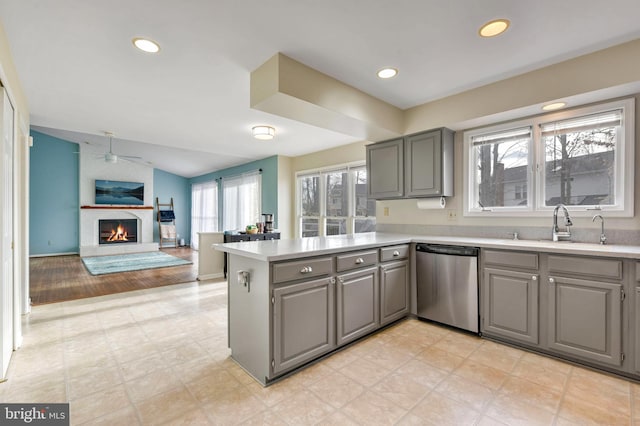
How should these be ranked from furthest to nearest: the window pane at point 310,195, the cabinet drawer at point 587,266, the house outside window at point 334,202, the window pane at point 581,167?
the window pane at point 310,195 < the house outside window at point 334,202 < the window pane at point 581,167 < the cabinet drawer at point 587,266

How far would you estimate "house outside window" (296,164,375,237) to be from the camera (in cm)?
504

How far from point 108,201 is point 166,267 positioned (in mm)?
4130

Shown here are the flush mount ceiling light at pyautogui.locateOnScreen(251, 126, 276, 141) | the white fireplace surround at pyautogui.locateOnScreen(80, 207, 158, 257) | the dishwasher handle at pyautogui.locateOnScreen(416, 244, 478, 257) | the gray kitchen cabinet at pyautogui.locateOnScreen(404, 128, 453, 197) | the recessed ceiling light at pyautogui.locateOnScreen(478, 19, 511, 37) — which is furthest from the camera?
the white fireplace surround at pyautogui.locateOnScreen(80, 207, 158, 257)

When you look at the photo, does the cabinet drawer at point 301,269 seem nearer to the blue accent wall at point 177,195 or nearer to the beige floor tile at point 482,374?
the beige floor tile at point 482,374

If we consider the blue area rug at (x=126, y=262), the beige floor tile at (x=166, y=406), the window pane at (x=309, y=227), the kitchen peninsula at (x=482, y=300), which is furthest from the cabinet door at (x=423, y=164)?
the blue area rug at (x=126, y=262)

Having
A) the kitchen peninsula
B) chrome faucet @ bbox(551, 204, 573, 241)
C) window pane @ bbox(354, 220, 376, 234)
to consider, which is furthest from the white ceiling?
window pane @ bbox(354, 220, 376, 234)

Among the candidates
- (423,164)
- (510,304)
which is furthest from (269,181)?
(510,304)

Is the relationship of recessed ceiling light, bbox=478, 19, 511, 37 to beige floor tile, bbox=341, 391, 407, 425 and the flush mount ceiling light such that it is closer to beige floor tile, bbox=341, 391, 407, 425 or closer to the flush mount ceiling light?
beige floor tile, bbox=341, 391, 407, 425

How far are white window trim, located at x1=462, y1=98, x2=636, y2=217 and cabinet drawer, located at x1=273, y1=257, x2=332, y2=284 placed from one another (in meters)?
2.01

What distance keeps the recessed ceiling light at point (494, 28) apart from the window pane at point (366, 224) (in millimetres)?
3095

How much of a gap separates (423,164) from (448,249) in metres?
1.05

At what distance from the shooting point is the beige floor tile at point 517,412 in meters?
1.63

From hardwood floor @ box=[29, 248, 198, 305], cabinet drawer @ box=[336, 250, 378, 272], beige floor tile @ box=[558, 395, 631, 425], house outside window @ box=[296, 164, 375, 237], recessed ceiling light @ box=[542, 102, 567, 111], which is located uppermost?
recessed ceiling light @ box=[542, 102, 567, 111]

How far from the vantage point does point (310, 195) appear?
6113 millimetres
